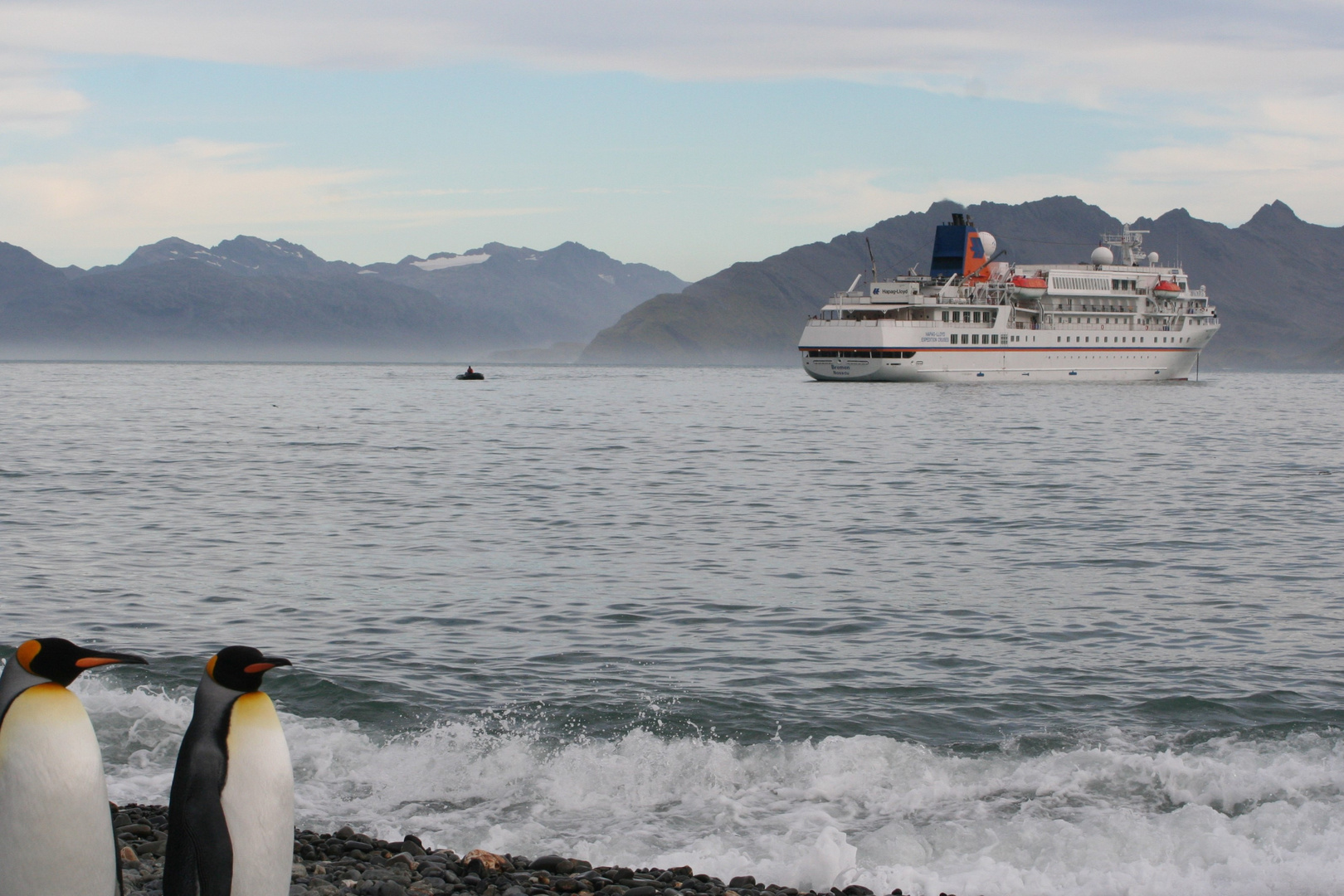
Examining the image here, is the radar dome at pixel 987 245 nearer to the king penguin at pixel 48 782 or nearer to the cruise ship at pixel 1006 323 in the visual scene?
the cruise ship at pixel 1006 323

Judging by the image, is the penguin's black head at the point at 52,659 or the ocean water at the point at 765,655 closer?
the penguin's black head at the point at 52,659

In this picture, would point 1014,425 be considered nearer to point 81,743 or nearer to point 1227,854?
point 1227,854

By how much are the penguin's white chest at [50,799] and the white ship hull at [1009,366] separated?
93039 mm

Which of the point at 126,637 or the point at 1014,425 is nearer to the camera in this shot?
the point at 126,637

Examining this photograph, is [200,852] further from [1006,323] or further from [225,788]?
[1006,323]

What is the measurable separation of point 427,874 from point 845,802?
3599 mm

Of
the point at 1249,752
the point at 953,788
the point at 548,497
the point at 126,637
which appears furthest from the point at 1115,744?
the point at 548,497

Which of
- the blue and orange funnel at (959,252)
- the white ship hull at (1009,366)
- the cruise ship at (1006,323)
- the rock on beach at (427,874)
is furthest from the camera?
the blue and orange funnel at (959,252)

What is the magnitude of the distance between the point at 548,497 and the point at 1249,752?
20.8m

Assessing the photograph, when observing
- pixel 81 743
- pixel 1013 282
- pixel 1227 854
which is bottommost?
pixel 1227 854

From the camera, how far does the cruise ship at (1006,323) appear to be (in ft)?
323

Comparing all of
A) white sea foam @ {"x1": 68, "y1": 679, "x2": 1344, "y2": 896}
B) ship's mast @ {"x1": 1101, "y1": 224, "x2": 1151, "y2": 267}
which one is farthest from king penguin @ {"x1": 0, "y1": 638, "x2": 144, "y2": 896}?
ship's mast @ {"x1": 1101, "y1": 224, "x2": 1151, "y2": 267}

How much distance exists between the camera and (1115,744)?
11.1 m

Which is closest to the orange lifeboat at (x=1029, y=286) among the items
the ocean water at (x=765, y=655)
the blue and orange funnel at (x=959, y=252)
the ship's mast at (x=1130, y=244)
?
the blue and orange funnel at (x=959, y=252)
